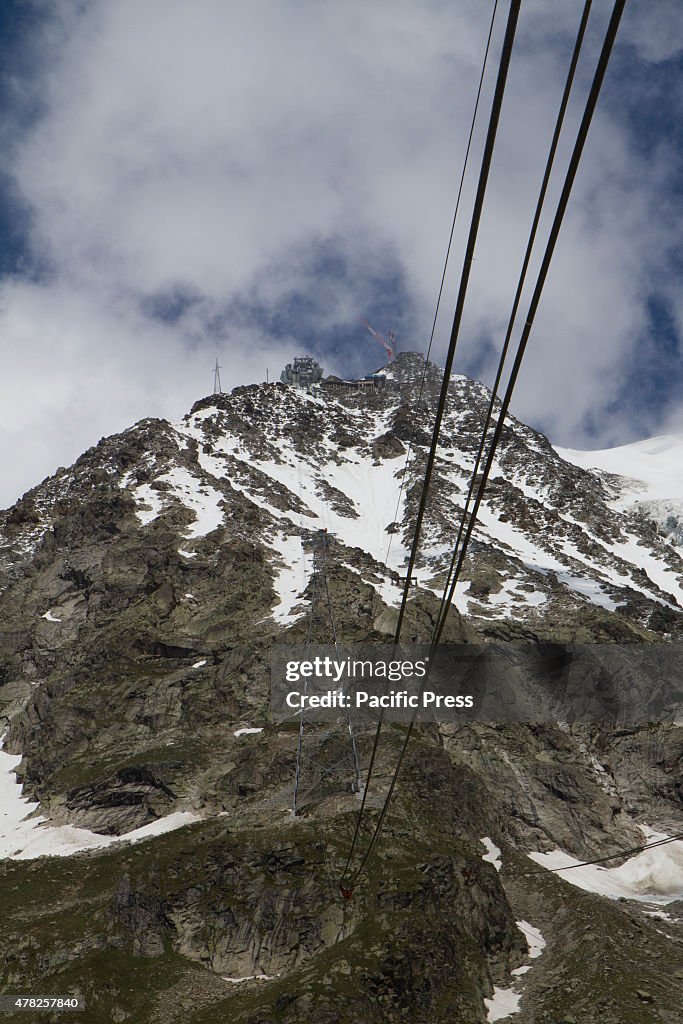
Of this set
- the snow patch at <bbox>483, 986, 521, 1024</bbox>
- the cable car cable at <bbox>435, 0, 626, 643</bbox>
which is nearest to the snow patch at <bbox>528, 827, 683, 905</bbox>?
the snow patch at <bbox>483, 986, 521, 1024</bbox>

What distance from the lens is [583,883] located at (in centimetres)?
5947

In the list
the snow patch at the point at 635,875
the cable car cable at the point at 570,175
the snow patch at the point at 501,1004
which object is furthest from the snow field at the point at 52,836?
the cable car cable at the point at 570,175

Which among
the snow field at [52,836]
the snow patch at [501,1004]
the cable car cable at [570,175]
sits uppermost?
the cable car cable at [570,175]

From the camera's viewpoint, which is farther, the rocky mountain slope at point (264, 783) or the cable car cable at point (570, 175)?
the rocky mountain slope at point (264, 783)

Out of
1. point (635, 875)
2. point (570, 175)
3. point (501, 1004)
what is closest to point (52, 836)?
point (501, 1004)

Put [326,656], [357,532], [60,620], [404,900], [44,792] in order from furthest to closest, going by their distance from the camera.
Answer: [357,532] → [60,620] → [326,656] → [44,792] → [404,900]

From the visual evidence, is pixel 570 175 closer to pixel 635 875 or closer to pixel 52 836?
pixel 52 836

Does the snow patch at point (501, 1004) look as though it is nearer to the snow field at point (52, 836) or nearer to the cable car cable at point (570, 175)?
the snow field at point (52, 836)

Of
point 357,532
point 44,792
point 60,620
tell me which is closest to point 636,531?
point 357,532

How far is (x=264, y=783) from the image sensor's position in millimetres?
59812

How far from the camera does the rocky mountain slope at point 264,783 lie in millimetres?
35344

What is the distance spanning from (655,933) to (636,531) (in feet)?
513

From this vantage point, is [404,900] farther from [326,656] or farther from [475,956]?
[326,656]

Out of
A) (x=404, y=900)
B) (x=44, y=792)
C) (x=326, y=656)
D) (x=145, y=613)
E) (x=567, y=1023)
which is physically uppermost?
(x=145, y=613)
